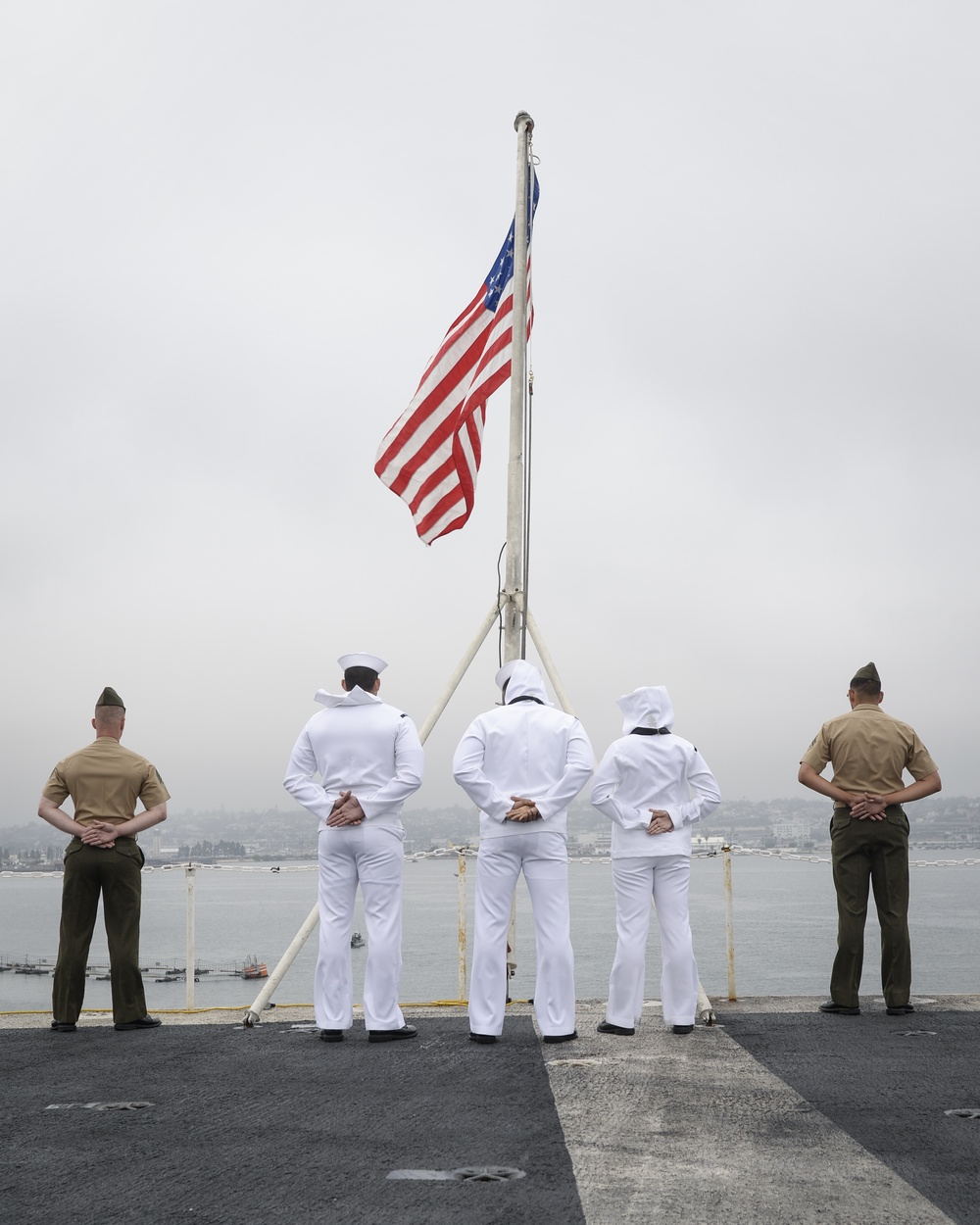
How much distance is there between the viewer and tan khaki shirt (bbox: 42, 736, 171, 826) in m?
6.71

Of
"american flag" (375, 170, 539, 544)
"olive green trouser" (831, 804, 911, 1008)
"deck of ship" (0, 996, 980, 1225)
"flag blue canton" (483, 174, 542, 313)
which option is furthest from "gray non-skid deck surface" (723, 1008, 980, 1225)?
"flag blue canton" (483, 174, 542, 313)

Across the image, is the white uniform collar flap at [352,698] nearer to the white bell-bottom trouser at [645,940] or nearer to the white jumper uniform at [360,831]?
the white jumper uniform at [360,831]

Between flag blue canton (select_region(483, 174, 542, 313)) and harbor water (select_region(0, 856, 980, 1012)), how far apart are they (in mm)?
33481

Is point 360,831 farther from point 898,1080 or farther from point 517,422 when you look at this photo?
point 517,422

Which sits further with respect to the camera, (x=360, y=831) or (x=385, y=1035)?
(x=360, y=831)

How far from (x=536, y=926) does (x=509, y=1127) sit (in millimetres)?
1971

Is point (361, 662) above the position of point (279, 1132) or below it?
above

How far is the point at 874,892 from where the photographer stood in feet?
22.1

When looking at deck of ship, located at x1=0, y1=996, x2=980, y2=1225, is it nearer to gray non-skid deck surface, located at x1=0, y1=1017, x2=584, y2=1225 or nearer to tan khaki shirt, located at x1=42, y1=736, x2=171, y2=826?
gray non-skid deck surface, located at x1=0, y1=1017, x2=584, y2=1225

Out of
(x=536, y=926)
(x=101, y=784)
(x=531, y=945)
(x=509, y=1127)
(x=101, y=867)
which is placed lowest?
(x=531, y=945)

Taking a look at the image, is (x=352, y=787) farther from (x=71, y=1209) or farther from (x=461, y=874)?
(x=71, y=1209)

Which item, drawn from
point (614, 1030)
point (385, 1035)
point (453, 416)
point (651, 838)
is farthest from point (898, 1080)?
point (453, 416)

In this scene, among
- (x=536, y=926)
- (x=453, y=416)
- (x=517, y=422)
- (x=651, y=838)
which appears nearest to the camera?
(x=536, y=926)

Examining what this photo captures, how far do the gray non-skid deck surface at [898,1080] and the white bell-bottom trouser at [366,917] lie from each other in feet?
5.97
